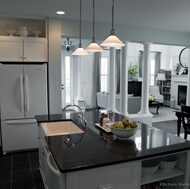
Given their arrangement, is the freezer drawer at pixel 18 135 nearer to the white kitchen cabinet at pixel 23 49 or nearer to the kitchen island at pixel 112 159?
the white kitchen cabinet at pixel 23 49

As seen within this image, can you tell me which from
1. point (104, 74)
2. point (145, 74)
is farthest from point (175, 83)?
point (145, 74)

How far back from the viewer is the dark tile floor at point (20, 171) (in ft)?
9.67

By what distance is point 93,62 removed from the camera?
363 inches

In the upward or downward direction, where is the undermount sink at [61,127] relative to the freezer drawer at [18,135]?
upward

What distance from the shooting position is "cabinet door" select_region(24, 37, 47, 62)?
4062 millimetres

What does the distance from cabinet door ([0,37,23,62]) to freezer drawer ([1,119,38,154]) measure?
3.95ft

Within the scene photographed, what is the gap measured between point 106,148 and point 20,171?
2.08 meters

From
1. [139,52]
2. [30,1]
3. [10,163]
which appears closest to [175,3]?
[30,1]

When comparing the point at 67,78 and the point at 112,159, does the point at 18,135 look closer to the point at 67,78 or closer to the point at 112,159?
the point at 112,159

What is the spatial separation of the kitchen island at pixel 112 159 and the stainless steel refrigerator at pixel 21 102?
2051 mm

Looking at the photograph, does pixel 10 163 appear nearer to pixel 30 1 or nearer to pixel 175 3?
pixel 30 1

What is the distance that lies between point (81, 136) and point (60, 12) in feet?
8.49

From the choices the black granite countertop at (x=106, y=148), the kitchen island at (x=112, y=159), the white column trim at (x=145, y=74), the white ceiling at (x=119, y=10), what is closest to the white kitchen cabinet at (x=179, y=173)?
the kitchen island at (x=112, y=159)

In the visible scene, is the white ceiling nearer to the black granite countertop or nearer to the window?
the black granite countertop
